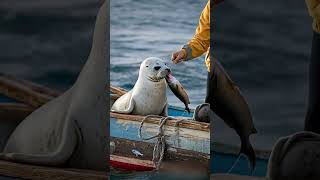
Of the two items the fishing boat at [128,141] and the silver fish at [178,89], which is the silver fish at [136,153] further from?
the silver fish at [178,89]

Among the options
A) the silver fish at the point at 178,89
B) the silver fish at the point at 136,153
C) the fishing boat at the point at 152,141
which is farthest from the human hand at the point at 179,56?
the silver fish at the point at 136,153

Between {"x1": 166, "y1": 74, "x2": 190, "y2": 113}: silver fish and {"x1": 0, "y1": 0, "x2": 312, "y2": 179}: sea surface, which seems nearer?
{"x1": 0, "y1": 0, "x2": 312, "y2": 179}: sea surface

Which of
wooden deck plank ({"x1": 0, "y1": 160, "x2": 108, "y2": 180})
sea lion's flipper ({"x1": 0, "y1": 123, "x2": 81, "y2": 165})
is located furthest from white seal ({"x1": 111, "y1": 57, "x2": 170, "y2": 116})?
wooden deck plank ({"x1": 0, "y1": 160, "x2": 108, "y2": 180})

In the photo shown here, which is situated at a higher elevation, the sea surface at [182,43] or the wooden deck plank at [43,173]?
the sea surface at [182,43]

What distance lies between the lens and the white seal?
505cm

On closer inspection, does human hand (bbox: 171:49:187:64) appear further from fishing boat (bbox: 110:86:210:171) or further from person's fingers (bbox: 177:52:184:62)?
fishing boat (bbox: 110:86:210:171)

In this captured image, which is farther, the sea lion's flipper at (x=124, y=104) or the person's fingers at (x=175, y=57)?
the sea lion's flipper at (x=124, y=104)

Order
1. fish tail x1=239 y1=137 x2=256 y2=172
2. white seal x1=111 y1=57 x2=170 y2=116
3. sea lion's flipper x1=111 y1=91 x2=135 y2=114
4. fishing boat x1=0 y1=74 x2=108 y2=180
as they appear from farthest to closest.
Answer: fishing boat x1=0 y1=74 x2=108 y2=180, sea lion's flipper x1=111 y1=91 x2=135 y2=114, white seal x1=111 y1=57 x2=170 y2=116, fish tail x1=239 y1=137 x2=256 y2=172

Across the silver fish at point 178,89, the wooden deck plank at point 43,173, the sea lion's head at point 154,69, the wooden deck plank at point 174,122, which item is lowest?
the wooden deck plank at point 43,173

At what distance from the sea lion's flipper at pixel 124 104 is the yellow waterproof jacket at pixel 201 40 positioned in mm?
586

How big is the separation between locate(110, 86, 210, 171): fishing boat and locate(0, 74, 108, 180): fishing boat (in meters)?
0.42

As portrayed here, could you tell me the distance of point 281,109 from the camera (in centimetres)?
464

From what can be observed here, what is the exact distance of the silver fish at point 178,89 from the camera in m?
4.99

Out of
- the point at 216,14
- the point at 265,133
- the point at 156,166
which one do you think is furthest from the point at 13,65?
the point at 265,133
